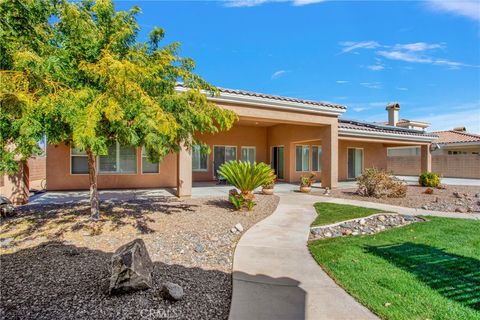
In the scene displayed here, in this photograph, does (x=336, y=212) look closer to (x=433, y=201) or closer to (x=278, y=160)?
(x=433, y=201)

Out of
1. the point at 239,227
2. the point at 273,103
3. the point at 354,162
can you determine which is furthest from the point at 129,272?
the point at 354,162

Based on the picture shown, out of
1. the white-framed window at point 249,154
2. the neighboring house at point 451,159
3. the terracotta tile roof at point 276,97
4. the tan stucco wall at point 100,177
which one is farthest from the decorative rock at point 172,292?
the neighboring house at point 451,159

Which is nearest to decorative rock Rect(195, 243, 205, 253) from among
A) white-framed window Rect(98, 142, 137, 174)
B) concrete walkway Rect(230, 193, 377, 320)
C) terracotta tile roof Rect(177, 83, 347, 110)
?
concrete walkway Rect(230, 193, 377, 320)

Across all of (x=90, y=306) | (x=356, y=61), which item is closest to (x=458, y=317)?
(x=90, y=306)

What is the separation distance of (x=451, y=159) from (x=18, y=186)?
33785 mm

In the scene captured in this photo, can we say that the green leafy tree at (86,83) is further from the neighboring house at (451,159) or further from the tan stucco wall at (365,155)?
the neighboring house at (451,159)

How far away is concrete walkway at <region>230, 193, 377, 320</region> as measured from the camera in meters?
3.23

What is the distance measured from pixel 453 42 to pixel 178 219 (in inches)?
562

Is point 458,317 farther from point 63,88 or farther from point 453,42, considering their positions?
point 453,42

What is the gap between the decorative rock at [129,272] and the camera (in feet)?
11.4

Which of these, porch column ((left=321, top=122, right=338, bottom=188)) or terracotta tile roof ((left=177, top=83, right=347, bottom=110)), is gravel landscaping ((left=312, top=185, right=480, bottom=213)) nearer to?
porch column ((left=321, top=122, right=338, bottom=188))

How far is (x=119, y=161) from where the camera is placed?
1443 centimetres

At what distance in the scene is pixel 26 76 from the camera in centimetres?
435

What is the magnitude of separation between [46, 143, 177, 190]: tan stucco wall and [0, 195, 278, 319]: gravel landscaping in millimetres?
4978
